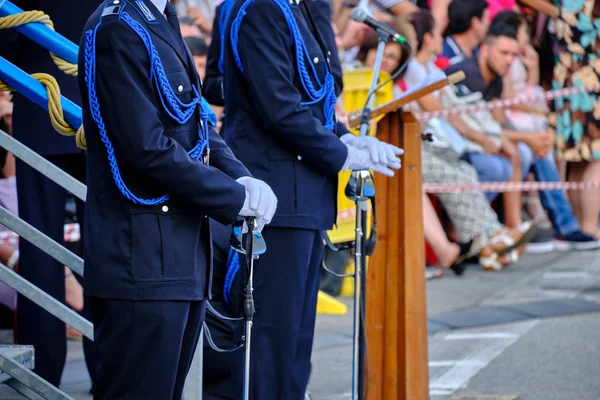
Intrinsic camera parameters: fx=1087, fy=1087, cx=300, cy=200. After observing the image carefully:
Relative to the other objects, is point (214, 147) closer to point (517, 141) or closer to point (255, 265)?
point (255, 265)

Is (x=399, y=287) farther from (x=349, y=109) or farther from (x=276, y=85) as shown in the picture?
(x=349, y=109)

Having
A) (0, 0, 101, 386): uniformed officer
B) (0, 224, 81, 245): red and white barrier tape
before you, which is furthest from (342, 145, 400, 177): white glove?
(0, 224, 81, 245): red and white barrier tape

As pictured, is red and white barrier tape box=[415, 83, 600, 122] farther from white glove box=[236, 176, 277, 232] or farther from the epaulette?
the epaulette

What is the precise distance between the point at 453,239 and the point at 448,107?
3.78ft

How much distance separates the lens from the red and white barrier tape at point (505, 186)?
9.22 metres

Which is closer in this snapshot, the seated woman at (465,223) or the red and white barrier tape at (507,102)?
the seated woman at (465,223)

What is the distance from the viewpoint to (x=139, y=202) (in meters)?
2.63

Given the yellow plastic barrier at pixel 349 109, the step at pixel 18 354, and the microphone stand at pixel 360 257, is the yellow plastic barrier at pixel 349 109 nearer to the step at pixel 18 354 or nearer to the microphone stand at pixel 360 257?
the microphone stand at pixel 360 257

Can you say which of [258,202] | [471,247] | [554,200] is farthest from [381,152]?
[554,200]

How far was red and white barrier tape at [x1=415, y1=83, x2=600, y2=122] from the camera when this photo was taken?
30.4 ft

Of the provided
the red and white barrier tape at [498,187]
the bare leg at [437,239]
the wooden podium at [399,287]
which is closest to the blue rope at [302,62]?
the wooden podium at [399,287]

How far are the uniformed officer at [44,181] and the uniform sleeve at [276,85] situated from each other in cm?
117

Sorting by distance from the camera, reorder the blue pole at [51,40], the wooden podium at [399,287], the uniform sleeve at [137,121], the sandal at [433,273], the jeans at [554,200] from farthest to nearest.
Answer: the jeans at [554,200]
the sandal at [433,273]
the wooden podium at [399,287]
the blue pole at [51,40]
the uniform sleeve at [137,121]

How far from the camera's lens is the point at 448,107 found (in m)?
9.45
